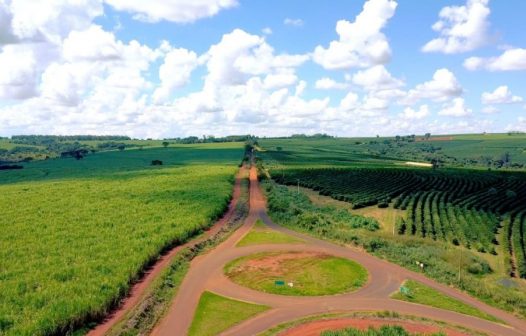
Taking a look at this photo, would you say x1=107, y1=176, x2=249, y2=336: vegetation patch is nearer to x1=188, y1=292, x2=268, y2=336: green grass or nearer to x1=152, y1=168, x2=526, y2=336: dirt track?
x1=152, y1=168, x2=526, y2=336: dirt track

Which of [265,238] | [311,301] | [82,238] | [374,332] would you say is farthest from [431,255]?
[82,238]

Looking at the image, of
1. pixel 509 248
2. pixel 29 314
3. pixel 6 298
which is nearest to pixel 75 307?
pixel 29 314

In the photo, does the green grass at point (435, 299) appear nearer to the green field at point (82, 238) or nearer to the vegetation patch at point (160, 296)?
the vegetation patch at point (160, 296)

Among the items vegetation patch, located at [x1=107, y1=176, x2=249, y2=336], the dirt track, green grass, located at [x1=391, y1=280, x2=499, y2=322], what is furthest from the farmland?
vegetation patch, located at [x1=107, y1=176, x2=249, y2=336]

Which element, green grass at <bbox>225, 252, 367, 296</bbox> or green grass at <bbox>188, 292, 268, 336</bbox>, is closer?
green grass at <bbox>188, 292, 268, 336</bbox>

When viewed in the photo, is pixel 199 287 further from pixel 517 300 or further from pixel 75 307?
pixel 517 300

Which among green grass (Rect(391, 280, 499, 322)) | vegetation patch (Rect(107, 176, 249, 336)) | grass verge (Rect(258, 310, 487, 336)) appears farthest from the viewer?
green grass (Rect(391, 280, 499, 322))

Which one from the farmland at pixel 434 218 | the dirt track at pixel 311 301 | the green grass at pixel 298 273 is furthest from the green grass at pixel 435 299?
the green grass at pixel 298 273
